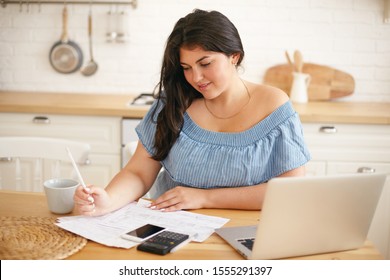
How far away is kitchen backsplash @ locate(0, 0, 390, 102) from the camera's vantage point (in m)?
3.35

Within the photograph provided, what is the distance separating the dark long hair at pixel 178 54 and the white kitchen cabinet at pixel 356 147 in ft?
3.67

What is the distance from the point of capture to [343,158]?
2.89 metres

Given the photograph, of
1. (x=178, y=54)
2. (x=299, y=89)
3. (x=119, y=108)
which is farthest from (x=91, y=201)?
(x=299, y=89)

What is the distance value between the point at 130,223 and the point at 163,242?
0.17m

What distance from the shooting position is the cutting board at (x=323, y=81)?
337 centimetres

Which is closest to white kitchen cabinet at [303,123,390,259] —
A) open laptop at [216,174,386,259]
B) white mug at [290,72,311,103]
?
white mug at [290,72,311,103]

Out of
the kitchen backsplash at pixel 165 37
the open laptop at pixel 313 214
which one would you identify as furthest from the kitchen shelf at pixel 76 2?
the open laptop at pixel 313 214

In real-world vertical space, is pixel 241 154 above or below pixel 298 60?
below

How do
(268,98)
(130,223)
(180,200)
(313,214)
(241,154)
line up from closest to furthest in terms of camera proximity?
(313,214) → (130,223) → (180,200) → (241,154) → (268,98)

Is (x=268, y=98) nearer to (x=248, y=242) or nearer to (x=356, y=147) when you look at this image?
(x=248, y=242)

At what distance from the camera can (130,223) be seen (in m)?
1.43
